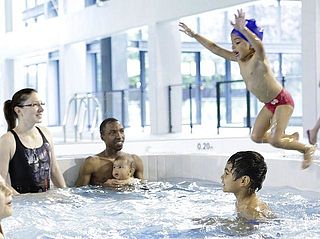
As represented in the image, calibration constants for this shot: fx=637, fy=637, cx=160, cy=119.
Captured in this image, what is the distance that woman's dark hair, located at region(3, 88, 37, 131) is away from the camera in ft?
12.6

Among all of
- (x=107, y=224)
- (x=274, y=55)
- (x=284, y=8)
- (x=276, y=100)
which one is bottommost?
(x=107, y=224)

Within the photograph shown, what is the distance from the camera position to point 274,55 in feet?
54.9

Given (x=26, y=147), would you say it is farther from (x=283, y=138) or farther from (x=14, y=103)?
(x=283, y=138)

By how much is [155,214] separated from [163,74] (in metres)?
7.12

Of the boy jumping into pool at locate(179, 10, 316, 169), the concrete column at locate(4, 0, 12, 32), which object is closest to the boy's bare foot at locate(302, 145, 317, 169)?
the boy jumping into pool at locate(179, 10, 316, 169)

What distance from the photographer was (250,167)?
9.34 feet

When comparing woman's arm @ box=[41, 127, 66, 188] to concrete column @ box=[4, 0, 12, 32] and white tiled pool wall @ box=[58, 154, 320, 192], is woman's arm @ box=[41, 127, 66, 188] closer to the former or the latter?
white tiled pool wall @ box=[58, 154, 320, 192]

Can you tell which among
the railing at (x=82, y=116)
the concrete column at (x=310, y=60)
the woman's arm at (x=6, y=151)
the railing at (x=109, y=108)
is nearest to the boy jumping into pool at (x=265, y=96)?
the woman's arm at (x=6, y=151)

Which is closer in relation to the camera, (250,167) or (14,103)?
(250,167)

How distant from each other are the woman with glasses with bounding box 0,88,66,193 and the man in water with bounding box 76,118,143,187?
1.75ft

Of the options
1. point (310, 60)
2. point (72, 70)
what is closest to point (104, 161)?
point (310, 60)

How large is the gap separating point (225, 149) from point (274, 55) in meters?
9.55

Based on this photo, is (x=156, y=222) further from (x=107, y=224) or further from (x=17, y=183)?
(x=17, y=183)

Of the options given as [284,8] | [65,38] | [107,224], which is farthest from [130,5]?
[107,224]
